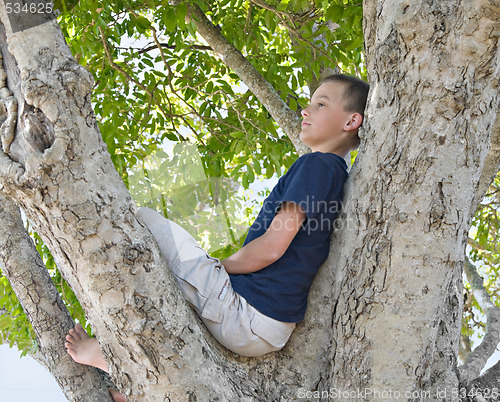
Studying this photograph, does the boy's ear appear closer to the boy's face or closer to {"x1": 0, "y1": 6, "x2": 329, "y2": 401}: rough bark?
the boy's face

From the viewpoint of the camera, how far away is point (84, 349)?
186 cm

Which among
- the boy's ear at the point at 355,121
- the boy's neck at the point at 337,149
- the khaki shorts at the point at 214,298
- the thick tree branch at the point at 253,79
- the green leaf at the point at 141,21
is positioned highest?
the green leaf at the point at 141,21

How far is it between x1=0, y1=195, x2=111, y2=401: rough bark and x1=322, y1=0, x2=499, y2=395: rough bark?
3.00 ft

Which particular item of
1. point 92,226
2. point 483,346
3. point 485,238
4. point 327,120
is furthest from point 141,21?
point 485,238

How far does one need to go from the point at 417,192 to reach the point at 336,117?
64 centimetres

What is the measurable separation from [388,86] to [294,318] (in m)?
0.87

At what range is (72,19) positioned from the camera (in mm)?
3891

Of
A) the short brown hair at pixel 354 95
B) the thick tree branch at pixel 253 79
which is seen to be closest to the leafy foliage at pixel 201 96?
the thick tree branch at pixel 253 79

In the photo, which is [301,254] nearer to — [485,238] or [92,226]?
[92,226]

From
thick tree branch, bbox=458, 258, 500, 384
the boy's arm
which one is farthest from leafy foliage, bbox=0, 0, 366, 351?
thick tree branch, bbox=458, 258, 500, 384

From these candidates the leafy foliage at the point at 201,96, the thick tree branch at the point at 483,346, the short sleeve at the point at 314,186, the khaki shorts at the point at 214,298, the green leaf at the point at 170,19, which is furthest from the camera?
the leafy foliage at the point at 201,96

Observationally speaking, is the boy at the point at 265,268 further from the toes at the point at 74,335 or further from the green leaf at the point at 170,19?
the green leaf at the point at 170,19

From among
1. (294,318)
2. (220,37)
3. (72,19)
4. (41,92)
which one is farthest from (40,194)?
(72,19)

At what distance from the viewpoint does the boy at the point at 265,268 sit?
177 cm
